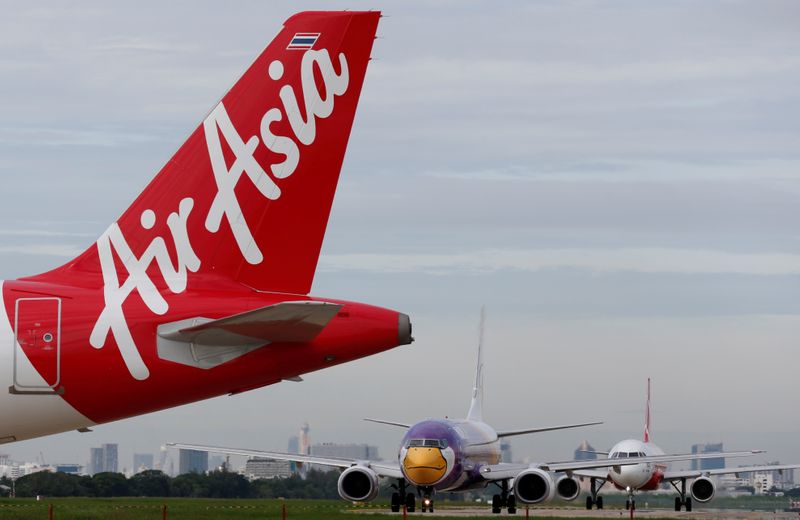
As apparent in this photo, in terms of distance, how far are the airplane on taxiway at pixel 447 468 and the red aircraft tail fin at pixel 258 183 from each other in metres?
34.8

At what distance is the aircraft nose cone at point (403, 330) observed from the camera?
Result: 51.2ft

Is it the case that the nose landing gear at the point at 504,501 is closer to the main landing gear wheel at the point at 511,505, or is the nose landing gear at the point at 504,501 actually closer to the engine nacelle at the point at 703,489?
the main landing gear wheel at the point at 511,505

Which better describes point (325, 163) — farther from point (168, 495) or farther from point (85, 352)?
point (168, 495)

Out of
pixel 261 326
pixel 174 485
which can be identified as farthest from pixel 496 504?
pixel 261 326

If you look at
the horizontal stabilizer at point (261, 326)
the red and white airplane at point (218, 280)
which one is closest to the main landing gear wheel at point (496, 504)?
the red and white airplane at point (218, 280)

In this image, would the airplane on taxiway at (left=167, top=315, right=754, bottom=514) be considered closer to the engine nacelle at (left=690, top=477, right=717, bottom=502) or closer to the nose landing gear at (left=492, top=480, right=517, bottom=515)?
the nose landing gear at (left=492, top=480, right=517, bottom=515)

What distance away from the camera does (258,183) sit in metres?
Result: 16.2

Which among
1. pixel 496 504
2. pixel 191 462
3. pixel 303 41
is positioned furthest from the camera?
pixel 191 462

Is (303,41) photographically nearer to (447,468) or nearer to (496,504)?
(447,468)

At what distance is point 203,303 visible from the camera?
15.5m

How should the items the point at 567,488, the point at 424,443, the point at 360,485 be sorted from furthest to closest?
the point at 567,488
the point at 360,485
the point at 424,443

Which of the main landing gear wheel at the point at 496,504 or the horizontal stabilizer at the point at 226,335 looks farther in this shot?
the main landing gear wheel at the point at 496,504

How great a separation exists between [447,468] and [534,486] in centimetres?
394

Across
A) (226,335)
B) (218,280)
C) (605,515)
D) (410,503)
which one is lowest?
(605,515)
